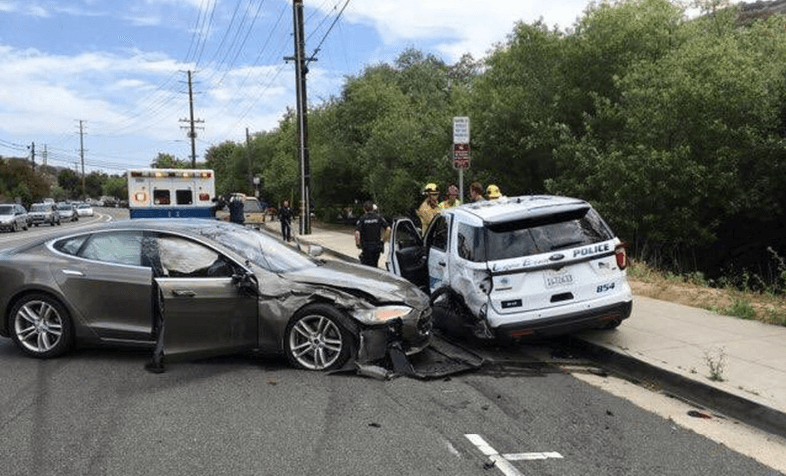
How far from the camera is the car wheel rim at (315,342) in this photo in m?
6.50

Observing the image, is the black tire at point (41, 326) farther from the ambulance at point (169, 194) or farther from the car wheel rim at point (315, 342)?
the ambulance at point (169, 194)

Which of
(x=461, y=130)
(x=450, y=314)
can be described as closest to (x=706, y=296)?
(x=450, y=314)

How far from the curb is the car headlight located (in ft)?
7.18

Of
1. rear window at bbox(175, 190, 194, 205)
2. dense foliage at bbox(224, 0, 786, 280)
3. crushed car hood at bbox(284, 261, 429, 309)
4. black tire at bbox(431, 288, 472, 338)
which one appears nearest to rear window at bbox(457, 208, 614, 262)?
black tire at bbox(431, 288, 472, 338)

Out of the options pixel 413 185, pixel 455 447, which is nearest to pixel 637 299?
pixel 455 447

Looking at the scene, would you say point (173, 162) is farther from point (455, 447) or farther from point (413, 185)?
point (455, 447)

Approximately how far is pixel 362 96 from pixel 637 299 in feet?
85.6

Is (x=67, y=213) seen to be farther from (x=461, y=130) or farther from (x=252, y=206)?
(x=461, y=130)

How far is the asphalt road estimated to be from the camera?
14.4ft

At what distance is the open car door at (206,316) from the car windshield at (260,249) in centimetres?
46

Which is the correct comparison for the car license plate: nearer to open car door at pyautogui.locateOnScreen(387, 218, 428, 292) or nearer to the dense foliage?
open car door at pyautogui.locateOnScreen(387, 218, 428, 292)

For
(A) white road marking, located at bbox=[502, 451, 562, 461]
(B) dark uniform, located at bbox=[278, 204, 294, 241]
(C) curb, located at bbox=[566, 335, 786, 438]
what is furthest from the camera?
(B) dark uniform, located at bbox=[278, 204, 294, 241]

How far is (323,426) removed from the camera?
5.08 metres

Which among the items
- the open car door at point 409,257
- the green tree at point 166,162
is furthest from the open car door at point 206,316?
the green tree at point 166,162
